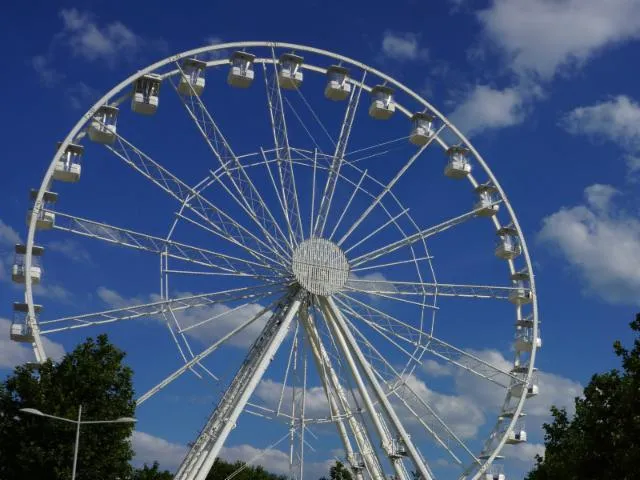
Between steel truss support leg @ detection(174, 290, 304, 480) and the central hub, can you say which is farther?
the central hub

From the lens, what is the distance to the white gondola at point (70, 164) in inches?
1405

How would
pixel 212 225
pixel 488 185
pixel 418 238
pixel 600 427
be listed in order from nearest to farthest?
1. pixel 600 427
2. pixel 212 225
3. pixel 418 238
4. pixel 488 185

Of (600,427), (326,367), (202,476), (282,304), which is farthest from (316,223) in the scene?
(600,427)

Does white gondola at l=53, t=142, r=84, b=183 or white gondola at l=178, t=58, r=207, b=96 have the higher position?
white gondola at l=178, t=58, r=207, b=96

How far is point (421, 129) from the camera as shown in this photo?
143ft

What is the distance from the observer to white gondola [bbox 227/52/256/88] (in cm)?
3941

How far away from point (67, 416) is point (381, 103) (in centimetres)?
1993

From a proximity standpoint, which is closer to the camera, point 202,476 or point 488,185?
point 202,476

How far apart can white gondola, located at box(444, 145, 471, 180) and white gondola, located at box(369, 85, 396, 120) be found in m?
3.70

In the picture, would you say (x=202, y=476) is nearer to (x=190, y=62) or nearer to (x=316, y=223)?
(x=316, y=223)

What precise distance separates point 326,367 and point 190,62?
14277 mm

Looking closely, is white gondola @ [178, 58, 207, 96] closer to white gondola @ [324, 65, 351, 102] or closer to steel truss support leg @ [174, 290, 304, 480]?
white gondola @ [324, 65, 351, 102]

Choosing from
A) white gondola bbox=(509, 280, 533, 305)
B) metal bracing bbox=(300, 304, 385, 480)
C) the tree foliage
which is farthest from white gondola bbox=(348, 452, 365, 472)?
the tree foliage

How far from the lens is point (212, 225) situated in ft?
123
